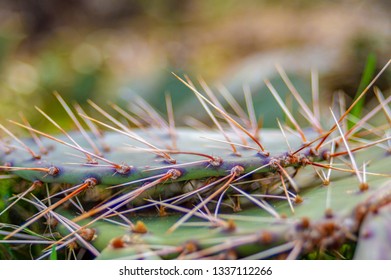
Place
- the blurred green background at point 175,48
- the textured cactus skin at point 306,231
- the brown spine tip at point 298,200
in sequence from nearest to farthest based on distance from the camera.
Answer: the textured cactus skin at point 306,231 < the brown spine tip at point 298,200 < the blurred green background at point 175,48

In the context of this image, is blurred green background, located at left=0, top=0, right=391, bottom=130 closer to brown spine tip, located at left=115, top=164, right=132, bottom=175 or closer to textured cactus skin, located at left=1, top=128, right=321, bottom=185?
textured cactus skin, located at left=1, top=128, right=321, bottom=185

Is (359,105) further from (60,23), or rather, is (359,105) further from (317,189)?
(60,23)

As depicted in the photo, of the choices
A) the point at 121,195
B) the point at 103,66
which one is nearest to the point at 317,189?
the point at 121,195

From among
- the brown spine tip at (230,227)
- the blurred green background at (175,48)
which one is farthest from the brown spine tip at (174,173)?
the blurred green background at (175,48)

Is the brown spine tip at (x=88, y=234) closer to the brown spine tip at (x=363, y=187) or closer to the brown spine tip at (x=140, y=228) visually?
the brown spine tip at (x=140, y=228)

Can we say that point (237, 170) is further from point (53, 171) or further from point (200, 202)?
point (53, 171)

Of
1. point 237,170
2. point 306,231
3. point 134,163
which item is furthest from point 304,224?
point 134,163

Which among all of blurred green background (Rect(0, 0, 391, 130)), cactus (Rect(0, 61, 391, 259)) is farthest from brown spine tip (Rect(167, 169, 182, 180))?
blurred green background (Rect(0, 0, 391, 130))
